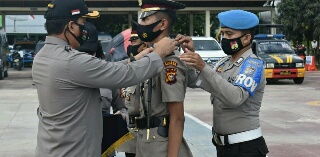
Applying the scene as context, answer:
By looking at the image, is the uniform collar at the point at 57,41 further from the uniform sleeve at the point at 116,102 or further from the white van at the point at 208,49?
the white van at the point at 208,49

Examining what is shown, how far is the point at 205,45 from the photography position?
901 inches

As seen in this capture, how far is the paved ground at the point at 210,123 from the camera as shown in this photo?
866 cm

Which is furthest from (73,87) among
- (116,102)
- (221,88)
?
(116,102)

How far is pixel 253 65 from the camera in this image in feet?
12.0

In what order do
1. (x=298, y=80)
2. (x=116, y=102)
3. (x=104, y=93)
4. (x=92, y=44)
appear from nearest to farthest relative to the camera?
(x=92, y=44)
(x=104, y=93)
(x=116, y=102)
(x=298, y=80)

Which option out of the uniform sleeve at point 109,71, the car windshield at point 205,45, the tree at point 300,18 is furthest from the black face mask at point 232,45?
the tree at point 300,18

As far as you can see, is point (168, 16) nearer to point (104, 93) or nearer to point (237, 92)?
point (237, 92)

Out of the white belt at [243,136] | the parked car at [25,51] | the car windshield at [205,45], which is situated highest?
the white belt at [243,136]

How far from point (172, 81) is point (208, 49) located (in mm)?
19299

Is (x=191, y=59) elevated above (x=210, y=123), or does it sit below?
above

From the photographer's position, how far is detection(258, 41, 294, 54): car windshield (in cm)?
2188

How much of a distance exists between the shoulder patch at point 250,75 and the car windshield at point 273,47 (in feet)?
→ 60.5

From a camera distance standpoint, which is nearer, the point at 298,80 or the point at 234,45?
the point at 234,45

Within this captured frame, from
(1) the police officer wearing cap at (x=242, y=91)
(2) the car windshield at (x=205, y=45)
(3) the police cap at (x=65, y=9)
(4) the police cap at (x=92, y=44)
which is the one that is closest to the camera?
(3) the police cap at (x=65, y=9)
